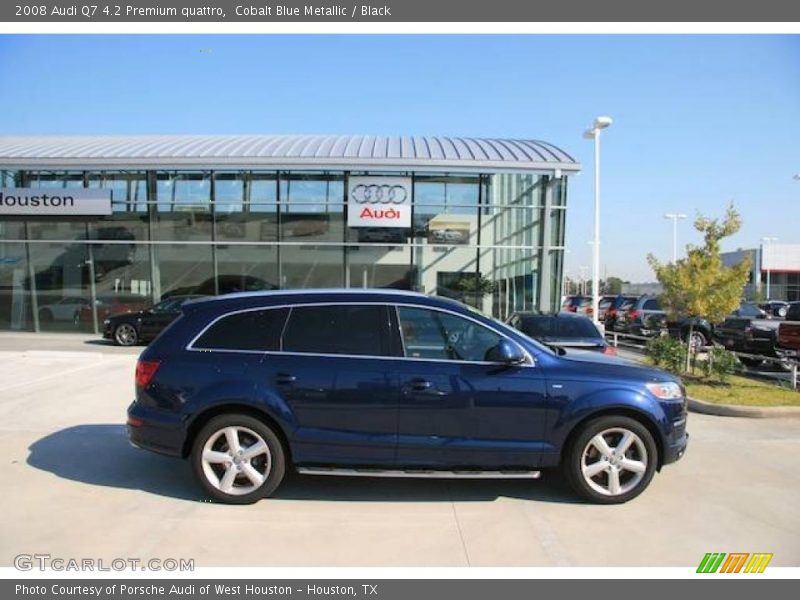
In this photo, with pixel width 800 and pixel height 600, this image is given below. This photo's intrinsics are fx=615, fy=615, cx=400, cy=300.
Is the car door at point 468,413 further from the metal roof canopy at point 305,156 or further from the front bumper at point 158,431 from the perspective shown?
the metal roof canopy at point 305,156

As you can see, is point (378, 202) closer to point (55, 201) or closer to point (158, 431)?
point (55, 201)

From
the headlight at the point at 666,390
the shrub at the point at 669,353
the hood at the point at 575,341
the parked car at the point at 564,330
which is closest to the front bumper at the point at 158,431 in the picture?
the headlight at the point at 666,390

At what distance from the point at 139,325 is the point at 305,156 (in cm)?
754

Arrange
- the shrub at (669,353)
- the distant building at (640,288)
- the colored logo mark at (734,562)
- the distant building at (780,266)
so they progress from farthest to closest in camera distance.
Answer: the distant building at (640,288) → the distant building at (780,266) → the shrub at (669,353) → the colored logo mark at (734,562)

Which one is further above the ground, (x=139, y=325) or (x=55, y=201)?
(x=55, y=201)

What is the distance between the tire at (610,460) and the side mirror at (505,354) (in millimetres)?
788

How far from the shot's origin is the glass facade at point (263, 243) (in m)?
20.9

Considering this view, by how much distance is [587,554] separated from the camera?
13.4ft

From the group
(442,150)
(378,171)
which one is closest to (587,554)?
(378,171)

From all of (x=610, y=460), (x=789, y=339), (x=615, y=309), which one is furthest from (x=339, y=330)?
(x=615, y=309)

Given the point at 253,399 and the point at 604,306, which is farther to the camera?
the point at 604,306

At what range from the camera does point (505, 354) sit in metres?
4.79

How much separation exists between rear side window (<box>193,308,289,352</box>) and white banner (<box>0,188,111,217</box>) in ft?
60.7
